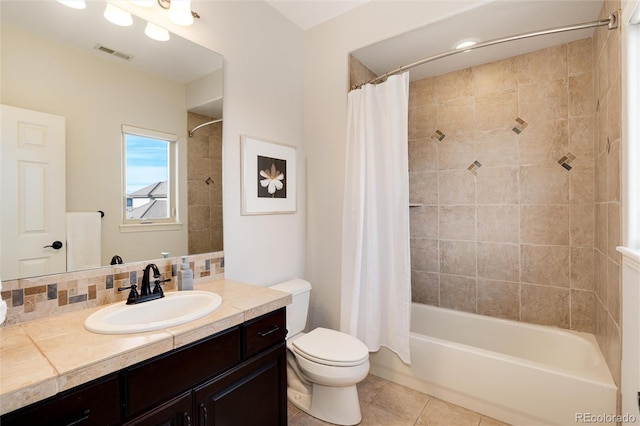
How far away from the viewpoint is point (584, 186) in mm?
2096

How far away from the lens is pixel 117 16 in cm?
138

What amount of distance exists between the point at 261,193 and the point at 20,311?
1.31m

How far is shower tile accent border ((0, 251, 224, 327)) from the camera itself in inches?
43.5

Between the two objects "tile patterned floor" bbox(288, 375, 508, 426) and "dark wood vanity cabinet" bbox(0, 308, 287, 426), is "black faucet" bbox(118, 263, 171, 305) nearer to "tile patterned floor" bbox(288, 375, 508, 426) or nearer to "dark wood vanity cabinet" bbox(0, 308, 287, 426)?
"dark wood vanity cabinet" bbox(0, 308, 287, 426)

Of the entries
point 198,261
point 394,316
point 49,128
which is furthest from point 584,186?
point 49,128

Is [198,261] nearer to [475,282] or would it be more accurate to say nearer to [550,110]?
[475,282]

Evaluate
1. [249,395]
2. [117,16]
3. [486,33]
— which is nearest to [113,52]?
[117,16]

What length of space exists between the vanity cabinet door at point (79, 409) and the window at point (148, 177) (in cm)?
79

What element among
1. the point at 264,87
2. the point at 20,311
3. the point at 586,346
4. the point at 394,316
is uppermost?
the point at 264,87

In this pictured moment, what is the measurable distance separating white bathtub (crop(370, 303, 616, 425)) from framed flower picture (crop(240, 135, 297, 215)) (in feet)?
4.51

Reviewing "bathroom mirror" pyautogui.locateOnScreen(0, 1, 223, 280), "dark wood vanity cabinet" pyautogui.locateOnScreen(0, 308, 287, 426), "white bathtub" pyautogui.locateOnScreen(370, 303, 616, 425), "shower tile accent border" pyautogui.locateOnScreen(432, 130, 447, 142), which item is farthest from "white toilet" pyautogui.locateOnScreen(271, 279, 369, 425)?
"shower tile accent border" pyautogui.locateOnScreen(432, 130, 447, 142)

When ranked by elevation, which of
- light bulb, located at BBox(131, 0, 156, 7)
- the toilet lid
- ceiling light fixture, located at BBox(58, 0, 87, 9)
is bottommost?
the toilet lid

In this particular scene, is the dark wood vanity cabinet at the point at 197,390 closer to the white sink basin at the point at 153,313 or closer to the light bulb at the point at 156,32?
the white sink basin at the point at 153,313

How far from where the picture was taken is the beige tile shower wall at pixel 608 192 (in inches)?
54.6
